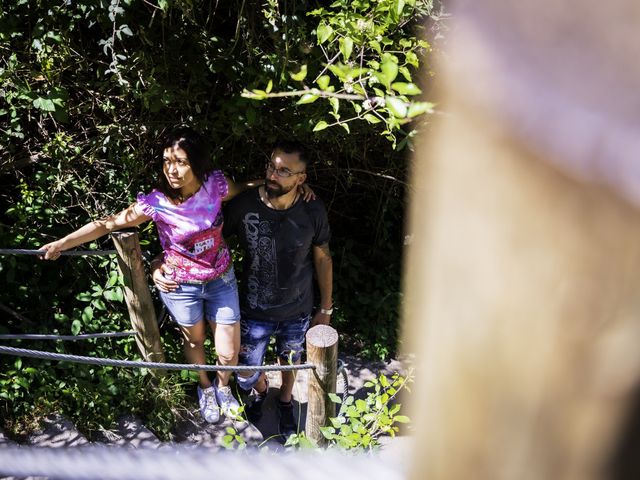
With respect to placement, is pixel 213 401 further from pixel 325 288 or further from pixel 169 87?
pixel 169 87

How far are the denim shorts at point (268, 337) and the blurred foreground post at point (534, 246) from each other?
9.24 ft

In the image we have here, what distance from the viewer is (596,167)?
30cm

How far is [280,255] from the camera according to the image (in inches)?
115

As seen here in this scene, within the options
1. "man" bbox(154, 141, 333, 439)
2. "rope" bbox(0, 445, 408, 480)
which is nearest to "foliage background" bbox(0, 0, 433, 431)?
"man" bbox(154, 141, 333, 439)

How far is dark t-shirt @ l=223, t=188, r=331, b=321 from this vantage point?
283 centimetres

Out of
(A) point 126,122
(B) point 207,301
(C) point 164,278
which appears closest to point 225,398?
(B) point 207,301

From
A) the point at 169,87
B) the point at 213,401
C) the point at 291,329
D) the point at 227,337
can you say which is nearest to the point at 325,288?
the point at 291,329

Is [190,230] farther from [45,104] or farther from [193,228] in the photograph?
[45,104]

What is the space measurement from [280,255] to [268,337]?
0.63 m

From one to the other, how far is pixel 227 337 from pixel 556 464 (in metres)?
2.85

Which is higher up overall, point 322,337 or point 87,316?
point 322,337

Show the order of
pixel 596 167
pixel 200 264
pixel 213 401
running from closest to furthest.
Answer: pixel 596 167, pixel 200 264, pixel 213 401

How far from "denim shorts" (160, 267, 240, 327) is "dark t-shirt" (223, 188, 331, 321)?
0.12 metres

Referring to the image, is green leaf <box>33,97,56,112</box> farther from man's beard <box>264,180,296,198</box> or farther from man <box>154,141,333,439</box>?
man's beard <box>264,180,296,198</box>
